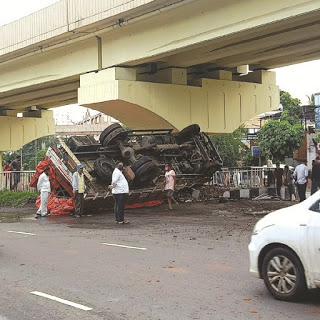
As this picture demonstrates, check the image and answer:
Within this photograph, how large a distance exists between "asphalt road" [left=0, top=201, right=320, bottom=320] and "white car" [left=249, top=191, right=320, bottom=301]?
227 millimetres

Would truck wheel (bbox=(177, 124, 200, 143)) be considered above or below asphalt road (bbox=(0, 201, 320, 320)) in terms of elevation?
above

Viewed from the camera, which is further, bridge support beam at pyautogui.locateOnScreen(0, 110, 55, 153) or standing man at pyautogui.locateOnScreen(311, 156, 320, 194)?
bridge support beam at pyautogui.locateOnScreen(0, 110, 55, 153)

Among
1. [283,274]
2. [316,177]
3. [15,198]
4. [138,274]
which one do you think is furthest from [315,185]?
[283,274]

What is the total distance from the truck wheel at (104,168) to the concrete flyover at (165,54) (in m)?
1.96

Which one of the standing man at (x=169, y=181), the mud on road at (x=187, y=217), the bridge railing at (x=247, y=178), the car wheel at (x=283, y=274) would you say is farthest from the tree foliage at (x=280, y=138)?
the car wheel at (x=283, y=274)

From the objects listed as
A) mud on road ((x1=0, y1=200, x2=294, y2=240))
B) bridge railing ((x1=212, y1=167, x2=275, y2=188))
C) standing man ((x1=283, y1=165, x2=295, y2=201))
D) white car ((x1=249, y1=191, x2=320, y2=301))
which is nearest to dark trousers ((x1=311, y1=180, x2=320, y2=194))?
mud on road ((x1=0, y1=200, x2=294, y2=240))

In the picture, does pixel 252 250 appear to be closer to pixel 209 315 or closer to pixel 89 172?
pixel 209 315

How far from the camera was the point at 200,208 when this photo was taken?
66.8 feet

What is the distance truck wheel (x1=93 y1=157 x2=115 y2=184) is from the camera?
63.3ft

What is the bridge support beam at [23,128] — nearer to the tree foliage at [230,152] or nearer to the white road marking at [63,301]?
the tree foliage at [230,152]

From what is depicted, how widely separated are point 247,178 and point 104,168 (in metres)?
8.73

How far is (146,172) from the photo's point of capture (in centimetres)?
1938

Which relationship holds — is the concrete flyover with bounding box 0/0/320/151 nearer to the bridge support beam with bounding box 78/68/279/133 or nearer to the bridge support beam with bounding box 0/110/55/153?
the bridge support beam with bounding box 78/68/279/133

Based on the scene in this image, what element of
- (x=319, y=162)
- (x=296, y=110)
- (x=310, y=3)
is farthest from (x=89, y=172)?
(x=296, y=110)
